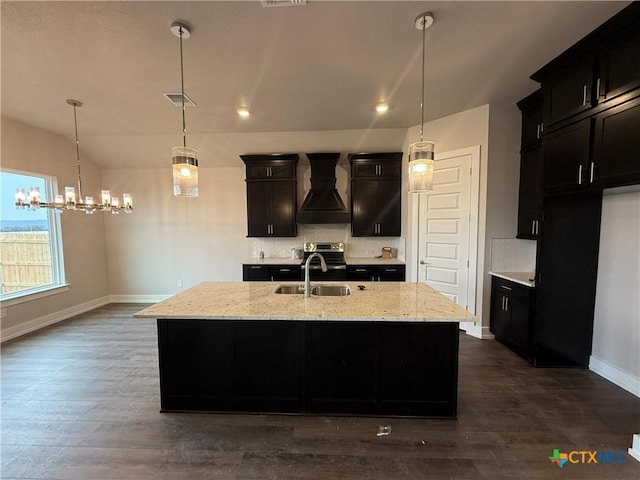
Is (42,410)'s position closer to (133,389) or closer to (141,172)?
(133,389)

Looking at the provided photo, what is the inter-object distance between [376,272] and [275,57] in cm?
330

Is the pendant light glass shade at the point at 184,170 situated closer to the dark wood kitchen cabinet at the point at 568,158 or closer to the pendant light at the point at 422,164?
the pendant light at the point at 422,164

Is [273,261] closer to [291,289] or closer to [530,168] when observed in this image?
[291,289]

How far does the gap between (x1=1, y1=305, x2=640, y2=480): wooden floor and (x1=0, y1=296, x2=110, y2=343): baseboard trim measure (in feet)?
4.44

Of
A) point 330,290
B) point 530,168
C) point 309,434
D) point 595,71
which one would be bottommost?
point 309,434

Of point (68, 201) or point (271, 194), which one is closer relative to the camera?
point (68, 201)

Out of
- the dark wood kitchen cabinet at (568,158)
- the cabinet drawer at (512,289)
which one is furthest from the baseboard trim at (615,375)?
the dark wood kitchen cabinet at (568,158)

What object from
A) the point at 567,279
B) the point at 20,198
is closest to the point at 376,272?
the point at 567,279

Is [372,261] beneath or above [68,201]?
beneath

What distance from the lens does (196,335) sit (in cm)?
222

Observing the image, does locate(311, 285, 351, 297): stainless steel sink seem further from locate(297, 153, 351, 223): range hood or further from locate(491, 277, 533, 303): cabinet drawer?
locate(297, 153, 351, 223): range hood

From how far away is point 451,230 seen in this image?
380 cm

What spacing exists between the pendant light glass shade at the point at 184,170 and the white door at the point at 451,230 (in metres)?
3.15

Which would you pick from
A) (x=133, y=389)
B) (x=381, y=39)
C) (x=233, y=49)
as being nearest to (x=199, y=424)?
(x=133, y=389)
